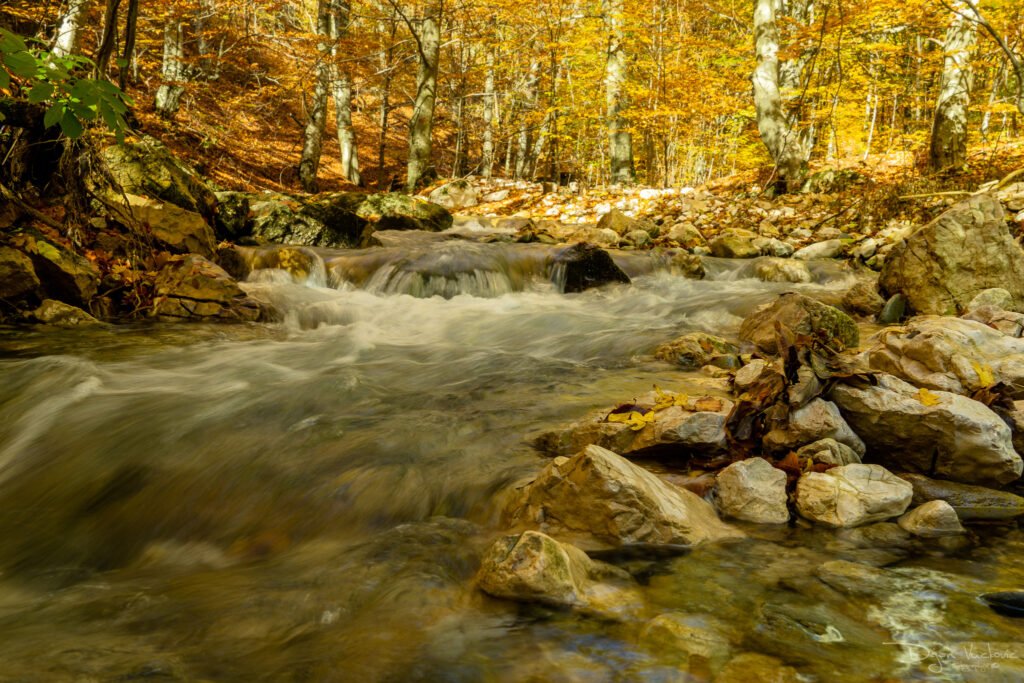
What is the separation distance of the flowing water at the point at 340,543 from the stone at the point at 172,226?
1.43 metres

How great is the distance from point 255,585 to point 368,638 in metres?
0.58

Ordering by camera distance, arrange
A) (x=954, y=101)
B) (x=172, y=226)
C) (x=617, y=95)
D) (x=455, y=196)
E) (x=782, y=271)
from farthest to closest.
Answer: (x=617, y=95) → (x=455, y=196) → (x=954, y=101) → (x=782, y=271) → (x=172, y=226)

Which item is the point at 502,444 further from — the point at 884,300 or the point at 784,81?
the point at 784,81

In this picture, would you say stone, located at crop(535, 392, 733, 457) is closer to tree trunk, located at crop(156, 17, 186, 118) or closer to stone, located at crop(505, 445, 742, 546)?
stone, located at crop(505, 445, 742, 546)

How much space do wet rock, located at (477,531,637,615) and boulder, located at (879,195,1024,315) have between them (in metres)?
5.12

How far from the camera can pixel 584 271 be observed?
25.5 feet

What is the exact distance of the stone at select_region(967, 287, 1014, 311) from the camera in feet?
16.8

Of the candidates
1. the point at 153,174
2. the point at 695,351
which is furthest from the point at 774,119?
the point at 153,174

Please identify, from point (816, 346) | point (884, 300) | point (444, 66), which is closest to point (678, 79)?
point (444, 66)

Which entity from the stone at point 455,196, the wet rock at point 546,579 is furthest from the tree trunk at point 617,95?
the wet rock at point 546,579

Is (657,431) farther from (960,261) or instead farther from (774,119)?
(774,119)

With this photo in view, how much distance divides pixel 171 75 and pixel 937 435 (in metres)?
16.0

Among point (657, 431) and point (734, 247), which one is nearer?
point (657, 431)

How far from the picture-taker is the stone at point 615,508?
85.0 inches
